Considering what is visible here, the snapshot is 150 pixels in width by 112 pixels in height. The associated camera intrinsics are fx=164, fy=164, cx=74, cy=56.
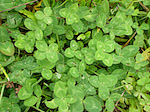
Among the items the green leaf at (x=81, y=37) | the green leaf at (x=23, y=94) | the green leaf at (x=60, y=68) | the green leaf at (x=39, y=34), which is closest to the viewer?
the green leaf at (x=23, y=94)

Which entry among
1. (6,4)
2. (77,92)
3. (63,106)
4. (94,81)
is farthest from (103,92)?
(6,4)

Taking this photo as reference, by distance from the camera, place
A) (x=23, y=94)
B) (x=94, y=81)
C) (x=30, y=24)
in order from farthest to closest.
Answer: (x=94, y=81) → (x=30, y=24) → (x=23, y=94)

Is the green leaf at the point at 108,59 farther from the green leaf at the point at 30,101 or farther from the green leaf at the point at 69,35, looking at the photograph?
the green leaf at the point at 30,101

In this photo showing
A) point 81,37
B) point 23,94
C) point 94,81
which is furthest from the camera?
point 81,37

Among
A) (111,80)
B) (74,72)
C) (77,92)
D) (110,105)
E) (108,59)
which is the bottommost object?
(110,105)

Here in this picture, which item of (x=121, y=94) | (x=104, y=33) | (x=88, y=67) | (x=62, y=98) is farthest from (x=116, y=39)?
(x=62, y=98)

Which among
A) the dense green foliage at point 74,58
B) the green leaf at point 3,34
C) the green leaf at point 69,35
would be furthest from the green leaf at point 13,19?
the green leaf at point 69,35

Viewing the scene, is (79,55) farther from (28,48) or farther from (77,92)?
(28,48)

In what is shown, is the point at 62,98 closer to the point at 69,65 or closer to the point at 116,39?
the point at 69,65
